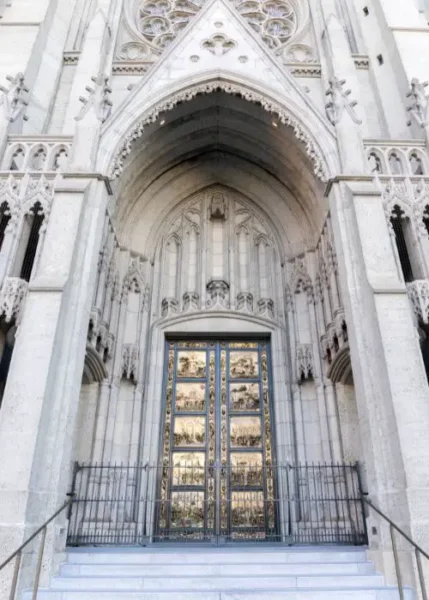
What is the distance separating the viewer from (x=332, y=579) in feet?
19.0

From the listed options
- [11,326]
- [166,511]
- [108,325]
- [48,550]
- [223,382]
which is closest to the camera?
[48,550]

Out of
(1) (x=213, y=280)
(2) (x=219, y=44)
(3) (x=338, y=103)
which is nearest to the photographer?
(3) (x=338, y=103)

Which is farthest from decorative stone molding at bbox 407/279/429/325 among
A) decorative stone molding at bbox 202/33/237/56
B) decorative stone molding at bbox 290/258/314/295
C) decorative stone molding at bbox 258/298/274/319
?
decorative stone molding at bbox 202/33/237/56

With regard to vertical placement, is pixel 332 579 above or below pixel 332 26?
below

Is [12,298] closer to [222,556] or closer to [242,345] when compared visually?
[222,556]

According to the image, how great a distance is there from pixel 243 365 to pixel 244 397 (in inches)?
31.6

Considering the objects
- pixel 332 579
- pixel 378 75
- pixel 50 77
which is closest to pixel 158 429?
pixel 332 579

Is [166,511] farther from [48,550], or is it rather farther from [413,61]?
[413,61]

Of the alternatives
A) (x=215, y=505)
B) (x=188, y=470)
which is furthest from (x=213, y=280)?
(x=215, y=505)

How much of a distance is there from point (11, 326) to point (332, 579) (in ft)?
21.8

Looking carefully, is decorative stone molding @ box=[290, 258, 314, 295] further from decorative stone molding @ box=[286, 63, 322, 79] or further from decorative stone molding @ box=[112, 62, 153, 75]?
decorative stone molding @ box=[112, 62, 153, 75]

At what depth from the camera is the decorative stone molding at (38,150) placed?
412 inches

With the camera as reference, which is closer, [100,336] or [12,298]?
[12,298]

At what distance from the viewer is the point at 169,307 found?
1180 cm
